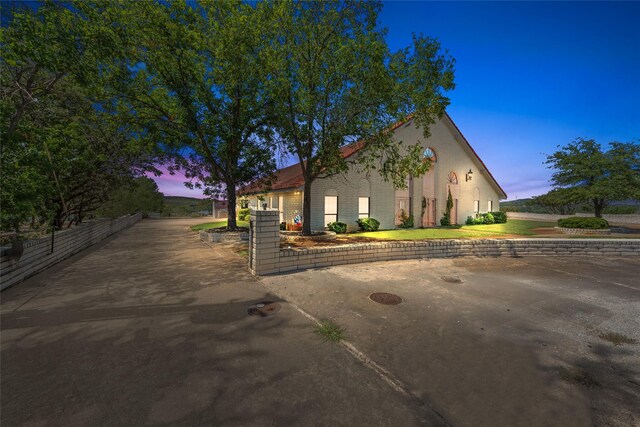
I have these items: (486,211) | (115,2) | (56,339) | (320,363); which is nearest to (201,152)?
(115,2)

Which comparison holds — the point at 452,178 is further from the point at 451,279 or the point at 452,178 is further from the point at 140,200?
the point at 140,200

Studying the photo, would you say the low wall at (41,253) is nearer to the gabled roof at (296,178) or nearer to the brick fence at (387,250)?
the brick fence at (387,250)

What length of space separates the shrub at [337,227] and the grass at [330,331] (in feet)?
37.1

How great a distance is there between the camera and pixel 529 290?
602 centimetres

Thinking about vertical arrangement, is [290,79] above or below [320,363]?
above

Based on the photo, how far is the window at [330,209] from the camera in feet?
53.6

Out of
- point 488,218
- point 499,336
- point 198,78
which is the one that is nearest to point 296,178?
point 198,78

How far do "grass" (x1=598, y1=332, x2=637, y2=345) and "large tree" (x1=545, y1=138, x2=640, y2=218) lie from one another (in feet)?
76.0

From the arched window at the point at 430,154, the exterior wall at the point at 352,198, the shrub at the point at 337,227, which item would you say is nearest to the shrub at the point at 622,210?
the arched window at the point at 430,154

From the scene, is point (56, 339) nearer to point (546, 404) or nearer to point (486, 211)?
point (546, 404)

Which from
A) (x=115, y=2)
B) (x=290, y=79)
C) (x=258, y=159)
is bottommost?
(x=258, y=159)

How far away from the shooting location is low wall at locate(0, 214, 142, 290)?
18.3 feet

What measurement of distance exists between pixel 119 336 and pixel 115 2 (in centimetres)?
1322

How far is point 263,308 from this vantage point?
4.77m
